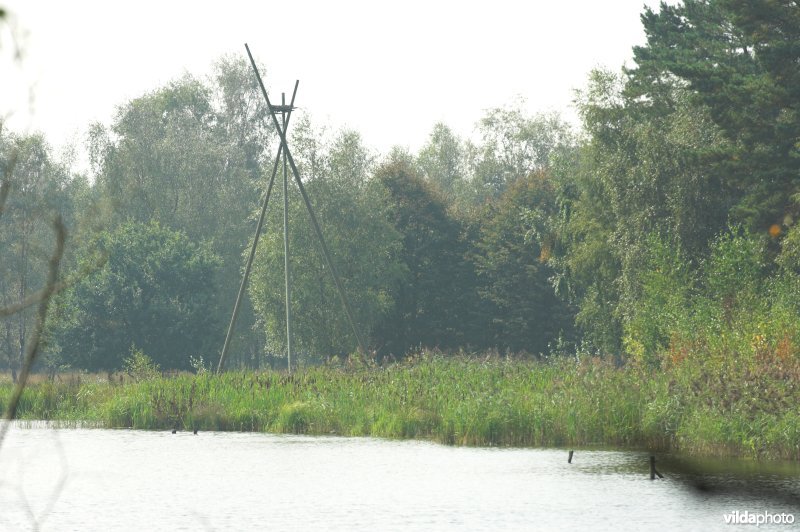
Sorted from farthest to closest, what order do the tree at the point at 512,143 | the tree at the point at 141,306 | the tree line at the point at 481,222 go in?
1. the tree at the point at 512,143
2. the tree at the point at 141,306
3. the tree line at the point at 481,222

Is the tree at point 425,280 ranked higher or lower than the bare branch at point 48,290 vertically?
higher

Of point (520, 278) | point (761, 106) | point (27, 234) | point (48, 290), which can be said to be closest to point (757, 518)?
Result: point (48, 290)

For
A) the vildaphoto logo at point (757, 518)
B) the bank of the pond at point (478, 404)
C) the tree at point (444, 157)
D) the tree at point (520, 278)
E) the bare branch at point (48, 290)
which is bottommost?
the vildaphoto logo at point (757, 518)

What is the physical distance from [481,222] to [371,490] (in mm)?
45740

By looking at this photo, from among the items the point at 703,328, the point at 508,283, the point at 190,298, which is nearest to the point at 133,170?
the point at 190,298

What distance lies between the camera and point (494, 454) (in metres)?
21.0

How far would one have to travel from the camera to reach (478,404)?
74.8 feet

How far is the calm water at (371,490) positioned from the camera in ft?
47.4

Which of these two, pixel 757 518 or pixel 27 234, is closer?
pixel 757 518

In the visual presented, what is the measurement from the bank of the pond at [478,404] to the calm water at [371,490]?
89cm

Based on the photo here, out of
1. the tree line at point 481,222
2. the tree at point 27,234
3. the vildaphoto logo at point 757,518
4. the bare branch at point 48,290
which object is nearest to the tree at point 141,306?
the tree line at point 481,222

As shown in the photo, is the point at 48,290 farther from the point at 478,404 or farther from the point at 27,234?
the point at 27,234

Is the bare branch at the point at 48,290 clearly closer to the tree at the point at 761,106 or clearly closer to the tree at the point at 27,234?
the tree at the point at 761,106

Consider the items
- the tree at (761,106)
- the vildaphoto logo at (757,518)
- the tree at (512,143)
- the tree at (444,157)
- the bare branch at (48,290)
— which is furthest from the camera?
the tree at (444,157)
